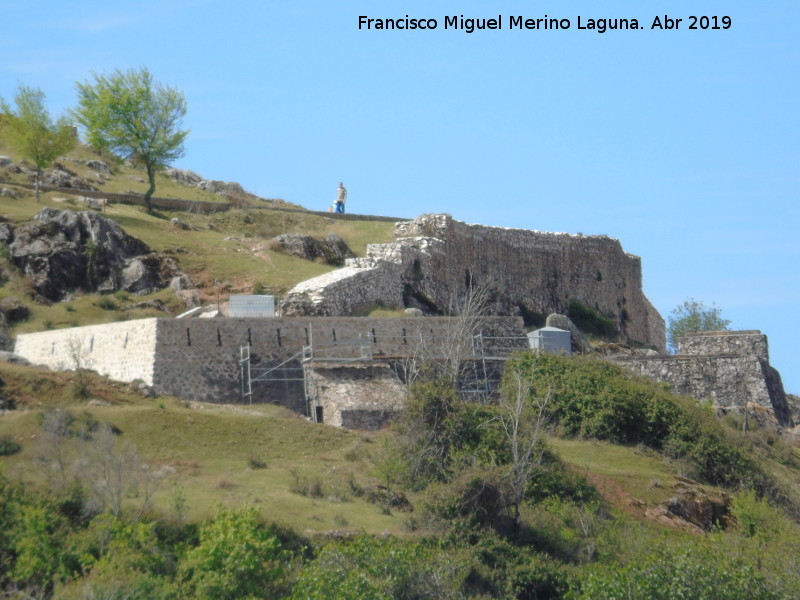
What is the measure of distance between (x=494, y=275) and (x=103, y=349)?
20735mm

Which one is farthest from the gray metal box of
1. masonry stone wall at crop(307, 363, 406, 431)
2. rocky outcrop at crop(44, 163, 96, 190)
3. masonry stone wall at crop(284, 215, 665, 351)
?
rocky outcrop at crop(44, 163, 96, 190)

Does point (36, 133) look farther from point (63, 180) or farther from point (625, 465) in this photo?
point (625, 465)

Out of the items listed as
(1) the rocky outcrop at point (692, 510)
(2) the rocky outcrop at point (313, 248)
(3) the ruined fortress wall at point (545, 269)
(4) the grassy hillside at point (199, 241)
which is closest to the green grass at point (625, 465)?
(1) the rocky outcrop at point (692, 510)

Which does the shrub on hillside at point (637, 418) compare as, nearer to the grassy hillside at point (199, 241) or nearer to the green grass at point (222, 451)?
the green grass at point (222, 451)

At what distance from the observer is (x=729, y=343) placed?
48812 mm

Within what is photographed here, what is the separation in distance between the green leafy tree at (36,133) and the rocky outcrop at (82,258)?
812 centimetres

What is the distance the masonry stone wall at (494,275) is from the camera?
46125 mm

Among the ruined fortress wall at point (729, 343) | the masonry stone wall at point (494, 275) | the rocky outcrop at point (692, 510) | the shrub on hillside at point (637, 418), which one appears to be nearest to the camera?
the rocky outcrop at point (692, 510)

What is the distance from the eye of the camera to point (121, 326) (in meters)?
39.3

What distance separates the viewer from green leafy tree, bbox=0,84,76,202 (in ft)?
190

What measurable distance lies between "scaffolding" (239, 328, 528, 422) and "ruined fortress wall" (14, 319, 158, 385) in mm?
2556

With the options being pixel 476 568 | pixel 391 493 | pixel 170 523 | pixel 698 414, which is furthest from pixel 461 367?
pixel 170 523

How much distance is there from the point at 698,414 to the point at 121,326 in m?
15.7

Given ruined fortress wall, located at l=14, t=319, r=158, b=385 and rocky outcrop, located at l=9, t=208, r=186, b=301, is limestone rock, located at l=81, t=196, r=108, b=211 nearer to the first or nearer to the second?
rocky outcrop, located at l=9, t=208, r=186, b=301
